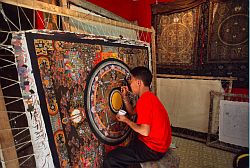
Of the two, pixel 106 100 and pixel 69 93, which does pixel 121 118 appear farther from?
pixel 69 93

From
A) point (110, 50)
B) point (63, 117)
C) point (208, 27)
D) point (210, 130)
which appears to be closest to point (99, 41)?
point (110, 50)

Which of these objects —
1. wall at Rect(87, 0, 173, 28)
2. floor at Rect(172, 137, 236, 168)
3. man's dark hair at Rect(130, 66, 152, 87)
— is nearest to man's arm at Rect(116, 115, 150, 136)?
man's dark hair at Rect(130, 66, 152, 87)

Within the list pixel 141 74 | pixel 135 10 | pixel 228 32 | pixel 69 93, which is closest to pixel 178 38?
pixel 228 32

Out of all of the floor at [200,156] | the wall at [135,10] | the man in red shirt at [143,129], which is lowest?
the floor at [200,156]

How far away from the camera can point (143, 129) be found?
3.65ft

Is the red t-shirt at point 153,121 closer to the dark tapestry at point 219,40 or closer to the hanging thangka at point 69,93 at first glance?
the hanging thangka at point 69,93

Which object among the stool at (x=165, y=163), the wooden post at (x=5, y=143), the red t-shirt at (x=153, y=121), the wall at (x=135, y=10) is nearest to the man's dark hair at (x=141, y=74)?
the red t-shirt at (x=153, y=121)

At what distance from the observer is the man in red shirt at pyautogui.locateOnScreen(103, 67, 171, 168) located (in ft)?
3.66

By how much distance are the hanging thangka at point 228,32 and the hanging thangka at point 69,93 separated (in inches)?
71.8

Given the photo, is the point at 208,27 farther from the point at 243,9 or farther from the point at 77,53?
the point at 77,53

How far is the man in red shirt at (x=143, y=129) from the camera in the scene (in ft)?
Result: 3.66

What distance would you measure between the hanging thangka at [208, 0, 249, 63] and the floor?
4.17 feet

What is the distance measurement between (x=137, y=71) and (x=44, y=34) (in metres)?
0.70

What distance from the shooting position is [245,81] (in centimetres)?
227
